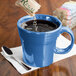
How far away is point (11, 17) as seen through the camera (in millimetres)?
899

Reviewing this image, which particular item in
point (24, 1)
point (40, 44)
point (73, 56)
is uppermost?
point (24, 1)

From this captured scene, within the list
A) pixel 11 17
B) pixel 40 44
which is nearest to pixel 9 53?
pixel 40 44

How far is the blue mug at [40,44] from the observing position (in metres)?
0.51

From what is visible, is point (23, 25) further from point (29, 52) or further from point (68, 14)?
point (68, 14)

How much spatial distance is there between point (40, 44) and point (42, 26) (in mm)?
72

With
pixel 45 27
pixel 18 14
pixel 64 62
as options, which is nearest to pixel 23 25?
pixel 45 27

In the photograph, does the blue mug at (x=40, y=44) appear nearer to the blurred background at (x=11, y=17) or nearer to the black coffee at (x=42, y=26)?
the black coffee at (x=42, y=26)

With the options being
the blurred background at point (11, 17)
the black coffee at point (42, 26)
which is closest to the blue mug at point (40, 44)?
the black coffee at point (42, 26)

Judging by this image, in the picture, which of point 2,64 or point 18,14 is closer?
point 2,64

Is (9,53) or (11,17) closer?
(9,53)

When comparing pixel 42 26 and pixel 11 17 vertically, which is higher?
pixel 42 26

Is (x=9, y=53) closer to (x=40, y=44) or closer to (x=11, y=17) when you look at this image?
(x=40, y=44)

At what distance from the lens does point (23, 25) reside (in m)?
0.57

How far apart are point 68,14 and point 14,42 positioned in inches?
11.0
